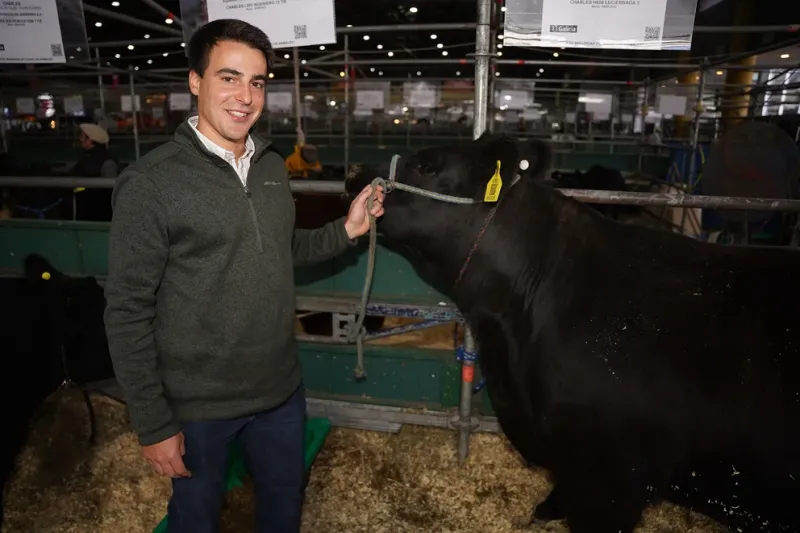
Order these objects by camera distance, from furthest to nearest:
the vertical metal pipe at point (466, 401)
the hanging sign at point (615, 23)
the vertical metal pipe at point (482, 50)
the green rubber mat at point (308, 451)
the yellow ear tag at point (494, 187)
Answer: the vertical metal pipe at point (466, 401)
the green rubber mat at point (308, 451)
the vertical metal pipe at point (482, 50)
the hanging sign at point (615, 23)
the yellow ear tag at point (494, 187)

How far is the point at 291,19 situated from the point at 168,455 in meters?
2.14

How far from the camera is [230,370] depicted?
1828 mm

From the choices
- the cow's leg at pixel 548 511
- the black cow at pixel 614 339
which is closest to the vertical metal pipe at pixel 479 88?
the black cow at pixel 614 339

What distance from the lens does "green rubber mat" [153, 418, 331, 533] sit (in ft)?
9.57

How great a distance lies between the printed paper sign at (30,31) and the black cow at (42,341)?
118 cm

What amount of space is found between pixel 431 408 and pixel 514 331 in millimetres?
1355

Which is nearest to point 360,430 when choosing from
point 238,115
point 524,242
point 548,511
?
point 548,511

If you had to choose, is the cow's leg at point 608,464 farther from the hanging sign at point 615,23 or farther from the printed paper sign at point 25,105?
the printed paper sign at point 25,105

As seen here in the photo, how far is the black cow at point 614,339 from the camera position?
6.15ft

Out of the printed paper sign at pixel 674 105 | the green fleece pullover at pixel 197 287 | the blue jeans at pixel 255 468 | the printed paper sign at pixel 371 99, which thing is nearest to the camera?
the green fleece pullover at pixel 197 287

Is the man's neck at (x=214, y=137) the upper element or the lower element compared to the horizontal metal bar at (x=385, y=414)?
upper

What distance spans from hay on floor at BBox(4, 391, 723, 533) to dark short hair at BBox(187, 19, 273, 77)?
223 cm

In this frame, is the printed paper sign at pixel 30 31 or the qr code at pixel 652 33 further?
the printed paper sign at pixel 30 31

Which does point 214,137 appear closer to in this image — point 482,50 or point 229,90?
point 229,90
